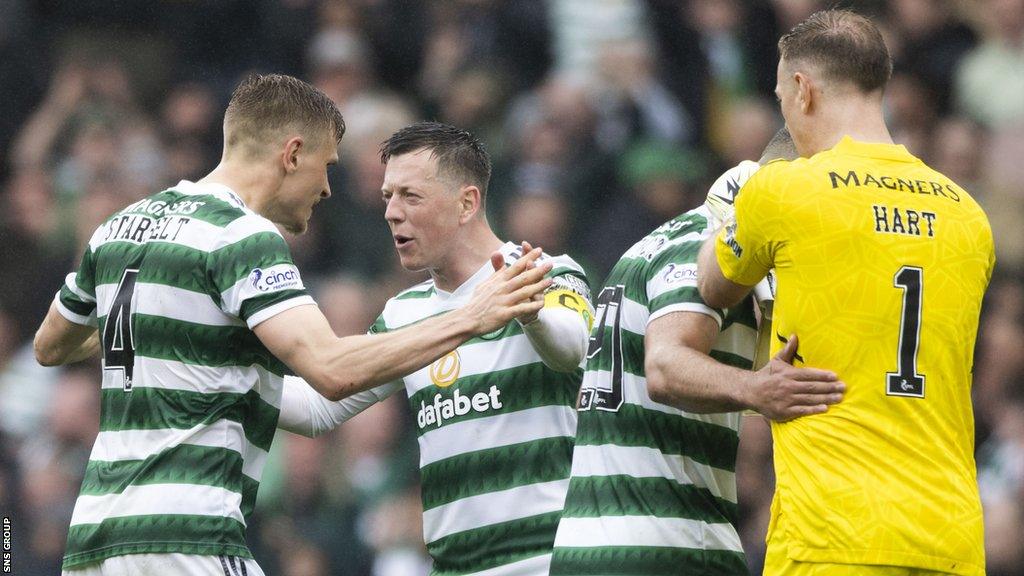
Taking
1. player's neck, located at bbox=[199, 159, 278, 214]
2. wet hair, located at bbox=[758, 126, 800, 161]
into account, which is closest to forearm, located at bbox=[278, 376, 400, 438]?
player's neck, located at bbox=[199, 159, 278, 214]

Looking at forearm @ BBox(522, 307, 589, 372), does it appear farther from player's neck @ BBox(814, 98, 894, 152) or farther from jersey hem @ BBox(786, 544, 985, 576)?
jersey hem @ BBox(786, 544, 985, 576)

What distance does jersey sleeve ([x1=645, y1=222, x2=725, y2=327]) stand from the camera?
442 cm

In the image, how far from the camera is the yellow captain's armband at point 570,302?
497 centimetres

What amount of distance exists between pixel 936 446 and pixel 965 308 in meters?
0.39

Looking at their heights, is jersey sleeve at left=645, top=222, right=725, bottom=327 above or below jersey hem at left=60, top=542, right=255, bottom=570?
above

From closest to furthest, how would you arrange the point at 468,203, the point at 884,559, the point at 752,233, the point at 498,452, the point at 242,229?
the point at 884,559, the point at 752,233, the point at 242,229, the point at 498,452, the point at 468,203

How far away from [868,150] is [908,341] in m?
0.55

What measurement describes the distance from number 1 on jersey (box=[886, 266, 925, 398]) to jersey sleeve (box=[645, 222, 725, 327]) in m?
0.66

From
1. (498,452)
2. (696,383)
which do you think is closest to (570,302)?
(498,452)

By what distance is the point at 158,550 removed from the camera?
434 cm

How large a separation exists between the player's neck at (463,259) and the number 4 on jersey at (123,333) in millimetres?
1291

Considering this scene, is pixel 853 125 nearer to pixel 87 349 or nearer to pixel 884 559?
pixel 884 559

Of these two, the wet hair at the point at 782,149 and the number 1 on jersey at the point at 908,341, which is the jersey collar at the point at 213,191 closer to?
the wet hair at the point at 782,149

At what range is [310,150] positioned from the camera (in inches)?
195
